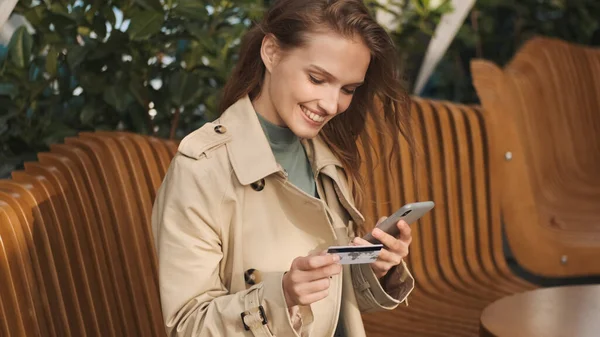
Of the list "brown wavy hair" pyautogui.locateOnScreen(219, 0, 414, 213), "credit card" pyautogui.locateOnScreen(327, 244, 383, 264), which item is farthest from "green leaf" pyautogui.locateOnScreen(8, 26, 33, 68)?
"credit card" pyautogui.locateOnScreen(327, 244, 383, 264)

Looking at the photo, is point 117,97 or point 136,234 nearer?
point 136,234

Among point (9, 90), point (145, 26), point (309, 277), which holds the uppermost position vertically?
point (145, 26)

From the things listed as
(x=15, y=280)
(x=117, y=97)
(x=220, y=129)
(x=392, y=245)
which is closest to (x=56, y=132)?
(x=117, y=97)

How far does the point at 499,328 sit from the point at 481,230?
1.45 meters

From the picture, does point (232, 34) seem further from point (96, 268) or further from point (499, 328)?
point (499, 328)

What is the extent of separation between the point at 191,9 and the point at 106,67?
40cm

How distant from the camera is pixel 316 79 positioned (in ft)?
6.88

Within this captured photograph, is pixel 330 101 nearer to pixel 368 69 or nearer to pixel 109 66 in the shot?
pixel 368 69

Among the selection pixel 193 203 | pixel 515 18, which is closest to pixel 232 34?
pixel 193 203

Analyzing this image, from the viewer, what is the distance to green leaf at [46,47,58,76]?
3.28 meters

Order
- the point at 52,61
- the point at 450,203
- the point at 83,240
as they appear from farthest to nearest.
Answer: the point at 450,203 → the point at 52,61 → the point at 83,240

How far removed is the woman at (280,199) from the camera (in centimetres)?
199

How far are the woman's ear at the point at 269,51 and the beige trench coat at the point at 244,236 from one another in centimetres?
10

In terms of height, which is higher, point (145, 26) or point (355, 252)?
point (145, 26)
